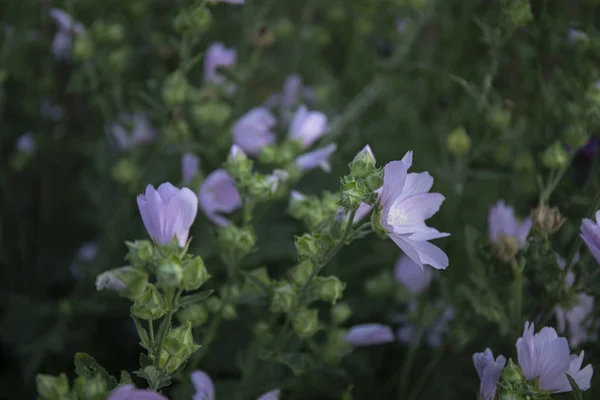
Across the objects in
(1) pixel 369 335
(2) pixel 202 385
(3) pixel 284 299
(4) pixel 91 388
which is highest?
(4) pixel 91 388

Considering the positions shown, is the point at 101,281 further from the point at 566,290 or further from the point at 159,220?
the point at 566,290

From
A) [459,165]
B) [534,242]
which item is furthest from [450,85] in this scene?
[534,242]

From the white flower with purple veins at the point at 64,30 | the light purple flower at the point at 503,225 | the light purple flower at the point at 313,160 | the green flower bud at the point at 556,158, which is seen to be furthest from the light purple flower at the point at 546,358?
the white flower with purple veins at the point at 64,30

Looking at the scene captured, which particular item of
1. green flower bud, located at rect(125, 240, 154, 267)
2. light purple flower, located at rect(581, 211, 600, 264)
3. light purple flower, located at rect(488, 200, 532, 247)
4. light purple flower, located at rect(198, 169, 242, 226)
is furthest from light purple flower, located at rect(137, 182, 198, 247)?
light purple flower, located at rect(488, 200, 532, 247)

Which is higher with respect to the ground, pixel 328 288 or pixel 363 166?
pixel 363 166

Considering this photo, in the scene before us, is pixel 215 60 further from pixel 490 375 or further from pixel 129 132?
pixel 490 375

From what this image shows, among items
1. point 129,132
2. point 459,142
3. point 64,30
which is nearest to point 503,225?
point 459,142

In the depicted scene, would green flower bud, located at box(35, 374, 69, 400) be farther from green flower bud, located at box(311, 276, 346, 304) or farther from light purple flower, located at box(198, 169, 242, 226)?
light purple flower, located at box(198, 169, 242, 226)
